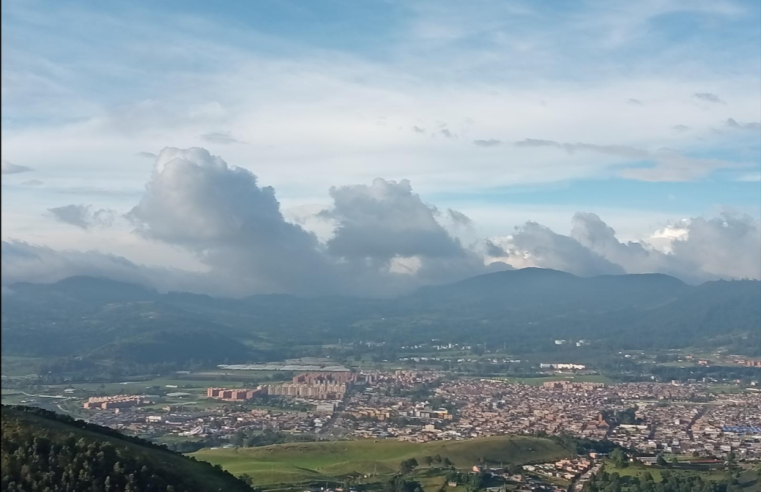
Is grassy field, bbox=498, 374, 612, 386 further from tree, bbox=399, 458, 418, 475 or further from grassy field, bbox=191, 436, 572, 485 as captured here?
tree, bbox=399, 458, 418, 475

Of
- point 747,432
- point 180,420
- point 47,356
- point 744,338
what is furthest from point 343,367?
point 744,338

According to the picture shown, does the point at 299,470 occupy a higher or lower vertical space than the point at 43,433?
lower

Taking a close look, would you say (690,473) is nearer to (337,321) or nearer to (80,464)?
(80,464)

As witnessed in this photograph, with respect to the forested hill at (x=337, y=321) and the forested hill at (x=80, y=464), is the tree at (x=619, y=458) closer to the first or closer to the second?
the forested hill at (x=80, y=464)

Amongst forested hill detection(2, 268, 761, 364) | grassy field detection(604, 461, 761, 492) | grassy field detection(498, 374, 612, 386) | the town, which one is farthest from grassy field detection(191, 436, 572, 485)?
forested hill detection(2, 268, 761, 364)

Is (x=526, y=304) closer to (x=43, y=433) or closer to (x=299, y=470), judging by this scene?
(x=299, y=470)
